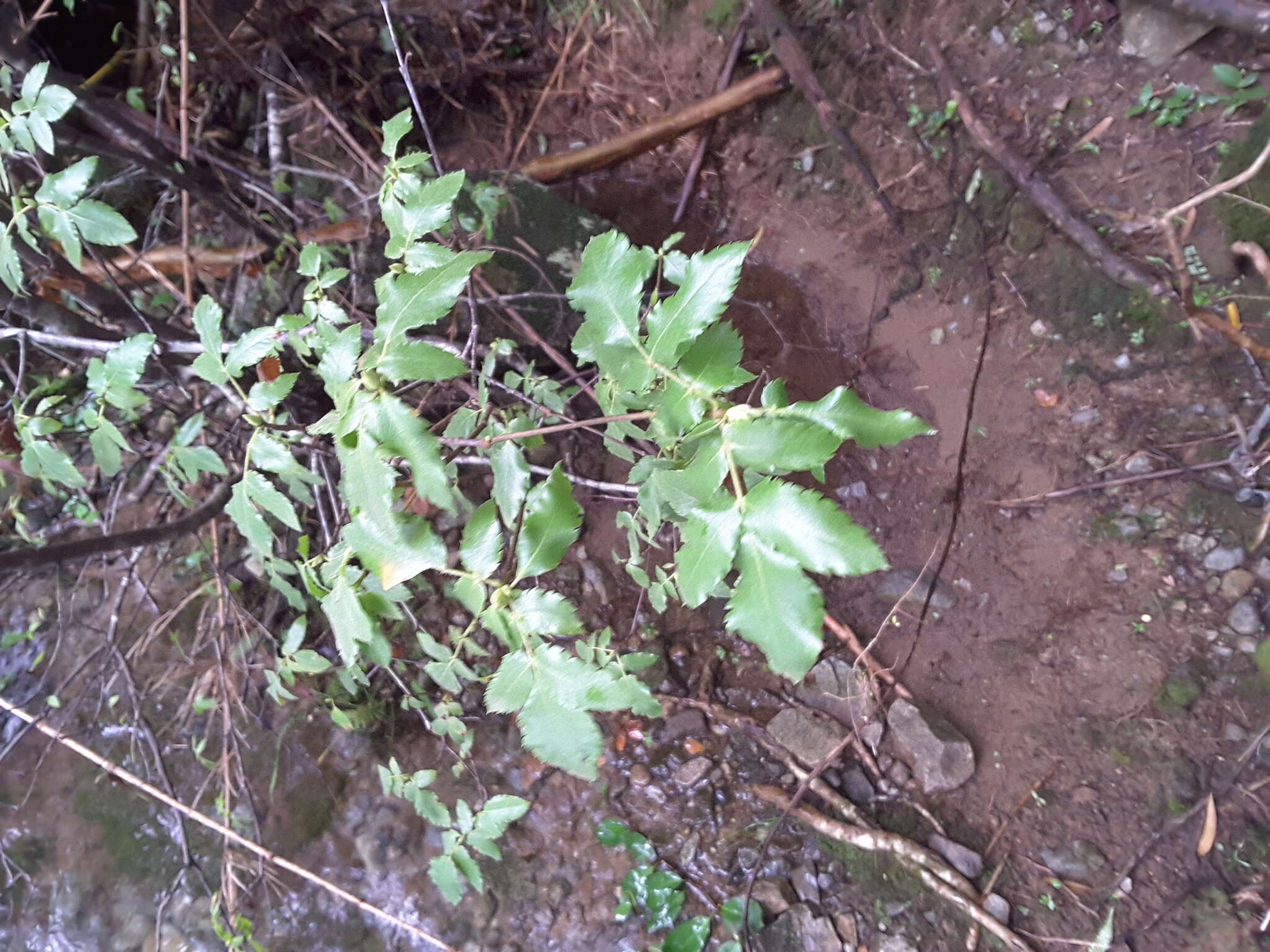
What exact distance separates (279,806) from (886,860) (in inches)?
68.5

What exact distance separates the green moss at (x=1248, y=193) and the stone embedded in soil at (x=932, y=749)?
187 centimetres

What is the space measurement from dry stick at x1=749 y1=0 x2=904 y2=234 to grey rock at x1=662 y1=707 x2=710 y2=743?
1.95 meters

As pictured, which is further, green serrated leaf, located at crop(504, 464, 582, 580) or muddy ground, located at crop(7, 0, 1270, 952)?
muddy ground, located at crop(7, 0, 1270, 952)

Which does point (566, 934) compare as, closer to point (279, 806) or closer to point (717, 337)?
point (279, 806)

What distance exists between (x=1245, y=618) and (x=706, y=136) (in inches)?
97.2

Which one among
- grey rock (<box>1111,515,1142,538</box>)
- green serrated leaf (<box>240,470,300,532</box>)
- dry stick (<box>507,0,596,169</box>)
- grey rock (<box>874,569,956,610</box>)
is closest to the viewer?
green serrated leaf (<box>240,470,300,532</box>)

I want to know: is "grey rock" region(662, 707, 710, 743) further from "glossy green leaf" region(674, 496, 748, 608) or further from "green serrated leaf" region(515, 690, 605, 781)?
"glossy green leaf" region(674, 496, 748, 608)

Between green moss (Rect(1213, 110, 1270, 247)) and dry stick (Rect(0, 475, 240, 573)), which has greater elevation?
green moss (Rect(1213, 110, 1270, 247))

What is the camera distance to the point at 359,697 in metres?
2.08

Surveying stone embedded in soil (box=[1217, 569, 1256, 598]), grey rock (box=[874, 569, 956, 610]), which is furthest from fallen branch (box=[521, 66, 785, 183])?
stone embedded in soil (box=[1217, 569, 1256, 598])

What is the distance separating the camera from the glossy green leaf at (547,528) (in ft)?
2.78

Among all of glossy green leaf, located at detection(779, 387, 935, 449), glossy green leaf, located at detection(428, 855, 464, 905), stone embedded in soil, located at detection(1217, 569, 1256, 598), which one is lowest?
glossy green leaf, located at detection(428, 855, 464, 905)

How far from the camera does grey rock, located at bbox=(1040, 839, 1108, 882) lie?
71.5 inches

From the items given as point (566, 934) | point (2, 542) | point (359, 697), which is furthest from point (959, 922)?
point (2, 542)
